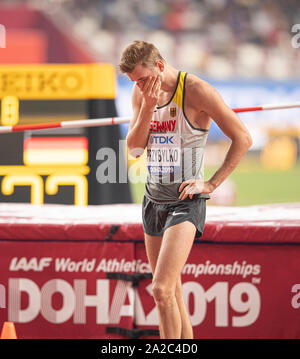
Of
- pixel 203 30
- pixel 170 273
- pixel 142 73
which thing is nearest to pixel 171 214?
pixel 170 273

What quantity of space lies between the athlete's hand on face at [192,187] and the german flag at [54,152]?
2.06m

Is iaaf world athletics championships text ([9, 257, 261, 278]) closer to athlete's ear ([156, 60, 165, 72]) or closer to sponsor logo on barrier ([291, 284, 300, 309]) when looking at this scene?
sponsor logo on barrier ([291, 284, 300, 309])

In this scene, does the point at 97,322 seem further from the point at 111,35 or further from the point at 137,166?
the point at 111,35

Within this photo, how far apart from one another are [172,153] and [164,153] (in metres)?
0.03

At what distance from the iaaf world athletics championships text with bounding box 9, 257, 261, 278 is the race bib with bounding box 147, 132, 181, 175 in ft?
2.40

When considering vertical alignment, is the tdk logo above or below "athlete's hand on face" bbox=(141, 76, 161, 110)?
below

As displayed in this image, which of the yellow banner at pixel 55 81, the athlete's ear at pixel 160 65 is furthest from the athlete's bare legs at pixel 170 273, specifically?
the yellow banner at pixel 55 81

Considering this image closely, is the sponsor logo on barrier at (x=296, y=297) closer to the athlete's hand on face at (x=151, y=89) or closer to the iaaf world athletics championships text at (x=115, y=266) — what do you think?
the iaaf world athletics championships text at (x=115, y=266)

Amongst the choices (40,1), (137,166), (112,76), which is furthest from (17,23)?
(112,76)

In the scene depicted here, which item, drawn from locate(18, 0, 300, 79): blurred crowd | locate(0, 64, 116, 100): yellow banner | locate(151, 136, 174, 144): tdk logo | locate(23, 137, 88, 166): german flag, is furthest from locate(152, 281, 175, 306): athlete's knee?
locate(18, 0, 300, 79): blurred crowd

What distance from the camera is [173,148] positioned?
7.16 ft

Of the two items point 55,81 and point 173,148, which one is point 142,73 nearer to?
point 173,148

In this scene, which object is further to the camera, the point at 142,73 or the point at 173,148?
the point at 173,148

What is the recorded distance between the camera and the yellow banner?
4.12 m
